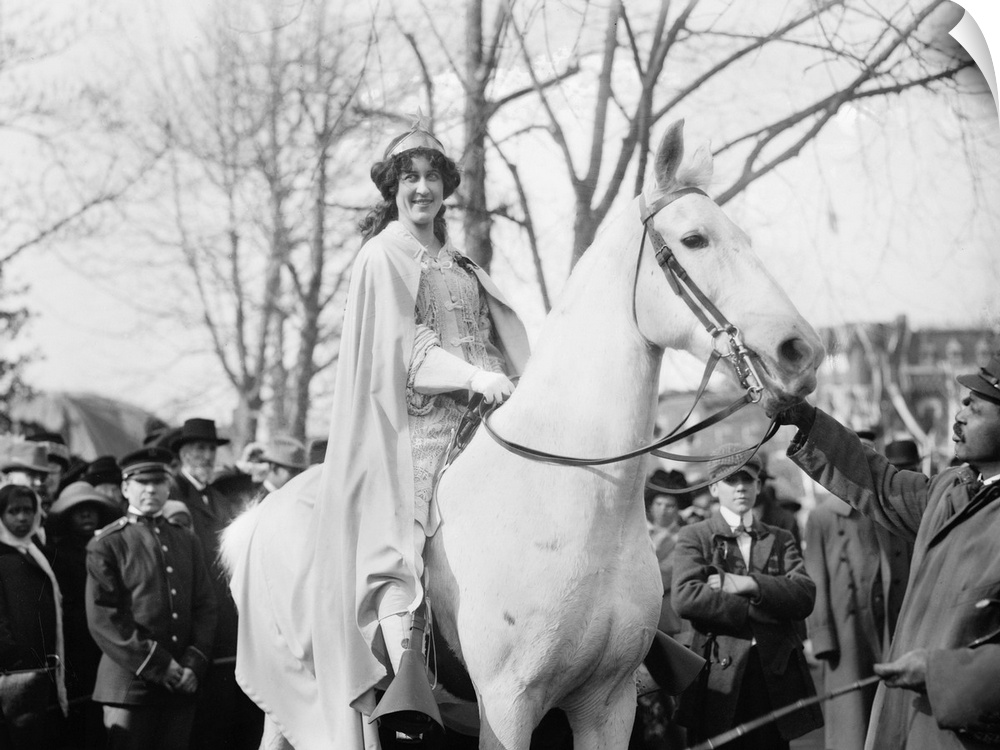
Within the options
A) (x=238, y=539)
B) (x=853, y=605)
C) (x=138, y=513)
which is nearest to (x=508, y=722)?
(x=238, y=539)

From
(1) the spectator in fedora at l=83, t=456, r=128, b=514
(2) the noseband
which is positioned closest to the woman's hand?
(2) the noseband

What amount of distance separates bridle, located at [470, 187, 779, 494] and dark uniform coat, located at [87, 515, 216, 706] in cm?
317

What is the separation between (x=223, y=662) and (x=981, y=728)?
5048mm

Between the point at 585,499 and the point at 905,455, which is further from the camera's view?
the point at 905,455

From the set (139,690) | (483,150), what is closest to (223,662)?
(139,690)

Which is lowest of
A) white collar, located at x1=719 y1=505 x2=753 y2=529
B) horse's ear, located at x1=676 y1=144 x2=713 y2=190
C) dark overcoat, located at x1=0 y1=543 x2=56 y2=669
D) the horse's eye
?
dark overcoat, located at x1=0 y1=543 x2=56 y2=669

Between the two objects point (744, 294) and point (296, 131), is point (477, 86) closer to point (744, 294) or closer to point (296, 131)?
point (296, 131)

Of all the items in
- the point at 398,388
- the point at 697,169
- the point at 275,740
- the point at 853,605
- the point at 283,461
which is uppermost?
the point at 697,169

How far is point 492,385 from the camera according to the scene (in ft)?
15.0

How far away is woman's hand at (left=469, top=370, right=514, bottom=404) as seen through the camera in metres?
4.58

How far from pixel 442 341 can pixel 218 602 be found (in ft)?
11.7

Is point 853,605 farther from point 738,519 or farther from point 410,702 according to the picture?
point 410,702

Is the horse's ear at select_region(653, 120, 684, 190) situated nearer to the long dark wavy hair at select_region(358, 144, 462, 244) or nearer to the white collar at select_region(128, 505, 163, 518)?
the long dark wavy hair at select_region(358, 144, 462, 244)

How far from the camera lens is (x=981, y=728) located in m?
3.44
